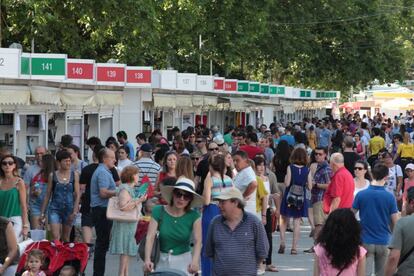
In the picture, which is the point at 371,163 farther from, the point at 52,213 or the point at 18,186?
the point at 18,186

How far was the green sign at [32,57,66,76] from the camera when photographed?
19.3m

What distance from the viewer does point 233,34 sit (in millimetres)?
45469

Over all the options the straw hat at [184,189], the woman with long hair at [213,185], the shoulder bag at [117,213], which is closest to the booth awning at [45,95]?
the shoulder bag at [117,213]

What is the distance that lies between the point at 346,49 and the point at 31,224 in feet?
142

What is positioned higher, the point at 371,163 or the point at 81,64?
the point at 81,64

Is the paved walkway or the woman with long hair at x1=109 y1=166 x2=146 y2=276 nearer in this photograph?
the woman with long hair at x1=109 y1=166 x2=146 y2=276

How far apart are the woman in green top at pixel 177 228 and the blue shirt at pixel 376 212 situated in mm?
2655

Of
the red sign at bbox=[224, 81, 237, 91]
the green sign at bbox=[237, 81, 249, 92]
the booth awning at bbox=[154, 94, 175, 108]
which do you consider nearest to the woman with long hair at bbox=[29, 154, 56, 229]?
the booth awning at bbox=[154, 94, 175, 108]

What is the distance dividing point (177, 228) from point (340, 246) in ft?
6.21

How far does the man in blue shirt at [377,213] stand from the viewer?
1230cm

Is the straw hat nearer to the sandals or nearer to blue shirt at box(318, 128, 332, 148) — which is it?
the sandals

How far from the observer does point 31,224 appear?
15531 mm

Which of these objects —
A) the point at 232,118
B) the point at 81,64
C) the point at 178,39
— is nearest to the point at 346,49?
the point at 232,118

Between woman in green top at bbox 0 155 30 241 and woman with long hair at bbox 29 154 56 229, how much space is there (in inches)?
72.3
